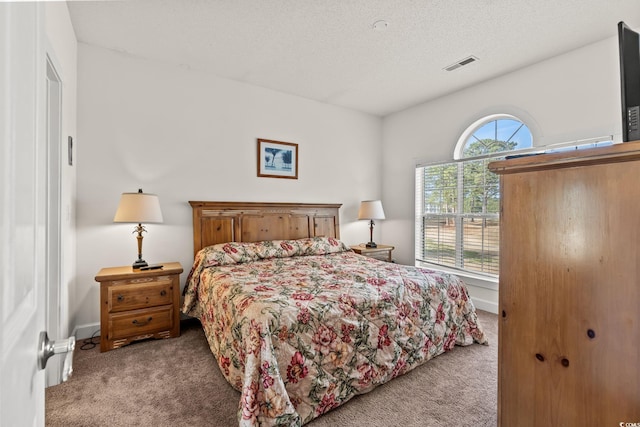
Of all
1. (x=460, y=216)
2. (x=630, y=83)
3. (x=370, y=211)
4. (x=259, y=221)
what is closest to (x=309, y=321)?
(x=630, y=83)

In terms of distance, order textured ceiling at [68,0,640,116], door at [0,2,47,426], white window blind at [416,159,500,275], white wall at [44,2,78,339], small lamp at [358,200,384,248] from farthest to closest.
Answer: small lamp at [358,200,384,248] → white window blind at [416,159,500,275] → textured ceiling at [68,0,640,116] → white wall at [44,2,78,339] → door at [0,2,47,426]

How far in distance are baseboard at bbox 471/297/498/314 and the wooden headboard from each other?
193 centimetres

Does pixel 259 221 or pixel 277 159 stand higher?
pixel 277 159

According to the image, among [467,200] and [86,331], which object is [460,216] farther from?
[86,331]

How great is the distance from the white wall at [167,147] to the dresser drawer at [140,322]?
52 cm

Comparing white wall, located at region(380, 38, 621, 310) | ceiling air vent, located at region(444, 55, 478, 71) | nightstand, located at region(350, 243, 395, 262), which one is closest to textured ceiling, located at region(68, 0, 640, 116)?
ceiling air vent, located at region(444, 55, 478, 71)

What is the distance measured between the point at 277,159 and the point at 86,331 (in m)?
2.63

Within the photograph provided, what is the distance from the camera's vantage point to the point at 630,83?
74 cm

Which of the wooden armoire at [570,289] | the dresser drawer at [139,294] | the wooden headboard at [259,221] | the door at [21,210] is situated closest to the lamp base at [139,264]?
the dresser drawer at [139,294]

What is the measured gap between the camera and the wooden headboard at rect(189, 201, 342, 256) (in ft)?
10.7

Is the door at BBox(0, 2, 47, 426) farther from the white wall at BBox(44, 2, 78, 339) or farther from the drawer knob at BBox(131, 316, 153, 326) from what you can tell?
the drawer knob at BBox(131, 316, 153, 326)

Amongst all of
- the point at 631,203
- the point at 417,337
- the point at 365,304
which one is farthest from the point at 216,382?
the point at 631,203

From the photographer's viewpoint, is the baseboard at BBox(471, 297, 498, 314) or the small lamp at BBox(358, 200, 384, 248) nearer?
the baseboard at BBox(471, 297, 498, 314)

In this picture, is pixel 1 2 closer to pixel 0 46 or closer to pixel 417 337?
pixel 0 46
